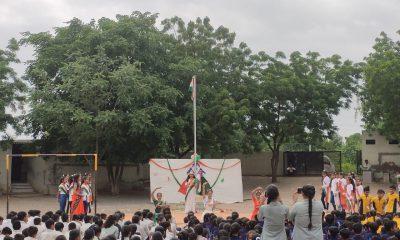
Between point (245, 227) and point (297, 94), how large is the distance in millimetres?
19839

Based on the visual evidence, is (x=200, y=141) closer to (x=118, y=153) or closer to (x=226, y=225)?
(x=118, y=153)

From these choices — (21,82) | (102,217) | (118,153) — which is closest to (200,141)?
(118,153)

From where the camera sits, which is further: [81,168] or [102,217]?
[81,168]

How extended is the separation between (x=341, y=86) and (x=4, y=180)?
695 inches

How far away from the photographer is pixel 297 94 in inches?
1097

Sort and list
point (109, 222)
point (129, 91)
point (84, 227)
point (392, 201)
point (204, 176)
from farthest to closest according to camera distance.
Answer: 1. point (129, 91)
2. point (204, 176)
3. point (392, 201)
4. point (84, 227)
5. point (109, 222)

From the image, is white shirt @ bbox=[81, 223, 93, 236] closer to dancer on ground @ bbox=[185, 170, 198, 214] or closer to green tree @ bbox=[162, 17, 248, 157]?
dancer on ground @ bbox=[185, 170, 198, 214]

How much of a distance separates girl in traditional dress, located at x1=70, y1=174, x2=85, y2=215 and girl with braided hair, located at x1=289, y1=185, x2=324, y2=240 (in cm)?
1115

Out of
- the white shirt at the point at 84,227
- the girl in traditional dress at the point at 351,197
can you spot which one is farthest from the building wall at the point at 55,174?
the white shirt at the point at 84,227

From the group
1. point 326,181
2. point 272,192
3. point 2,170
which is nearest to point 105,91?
point 2,170

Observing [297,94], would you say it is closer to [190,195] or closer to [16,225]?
[190,195]

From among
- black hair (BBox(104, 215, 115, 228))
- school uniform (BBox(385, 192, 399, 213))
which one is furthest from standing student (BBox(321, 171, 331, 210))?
black hair (BBox(104, 215, 115, 228))

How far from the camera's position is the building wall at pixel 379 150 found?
100 feet

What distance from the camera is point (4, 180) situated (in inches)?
1000
